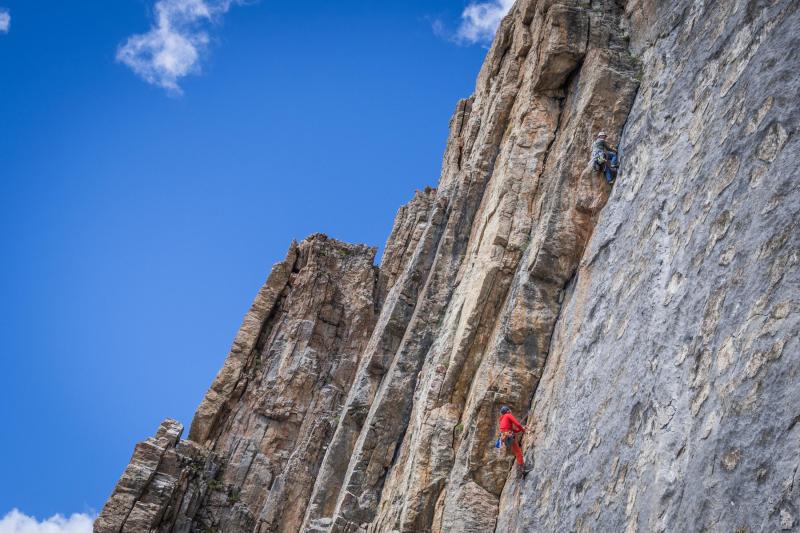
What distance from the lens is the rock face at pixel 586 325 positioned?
11.4 meters

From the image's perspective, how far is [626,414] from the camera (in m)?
14.5

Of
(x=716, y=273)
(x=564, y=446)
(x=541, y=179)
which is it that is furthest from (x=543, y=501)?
(x=541, y=179)

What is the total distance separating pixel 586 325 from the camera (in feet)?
61.5

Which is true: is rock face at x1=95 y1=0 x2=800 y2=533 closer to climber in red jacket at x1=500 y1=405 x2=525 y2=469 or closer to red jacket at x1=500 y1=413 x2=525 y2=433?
climber in red jacket at x1=500 y1=405 x2=525 y2=469

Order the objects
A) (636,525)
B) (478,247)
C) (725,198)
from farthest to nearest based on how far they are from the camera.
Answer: (478,247) → (725,198) → (636,525)

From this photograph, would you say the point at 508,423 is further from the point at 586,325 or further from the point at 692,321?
the point at 692,321

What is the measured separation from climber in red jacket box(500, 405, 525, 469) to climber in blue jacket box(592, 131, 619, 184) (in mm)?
8008

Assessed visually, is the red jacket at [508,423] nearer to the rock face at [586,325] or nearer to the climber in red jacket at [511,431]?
the climber in red jacket at [511,431]

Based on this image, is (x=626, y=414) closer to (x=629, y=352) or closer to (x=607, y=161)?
(x=629, y=352)

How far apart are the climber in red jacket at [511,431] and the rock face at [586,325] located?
1.21 ft

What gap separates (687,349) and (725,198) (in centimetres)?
309

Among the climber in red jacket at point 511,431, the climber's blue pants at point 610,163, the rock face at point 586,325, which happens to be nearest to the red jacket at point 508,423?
the climber in red jacket at point 511,431

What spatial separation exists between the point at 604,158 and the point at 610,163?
0.26 m

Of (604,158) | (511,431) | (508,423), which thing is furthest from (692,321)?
A: (604,158)
